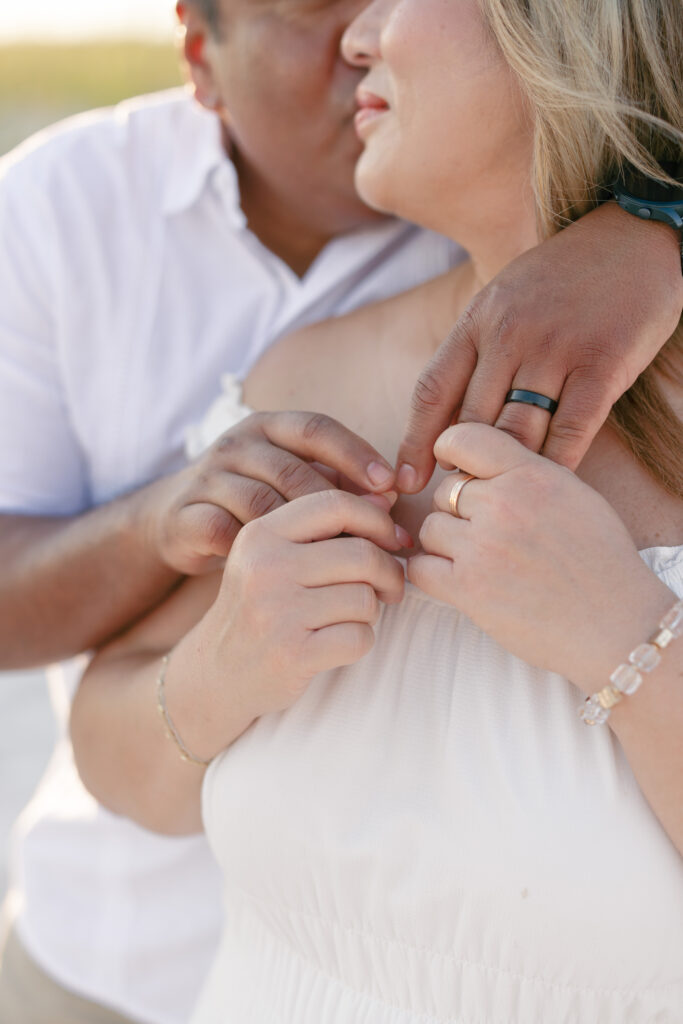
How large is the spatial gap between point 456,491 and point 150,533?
65 cm

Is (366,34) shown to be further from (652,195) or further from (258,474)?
(258,474)

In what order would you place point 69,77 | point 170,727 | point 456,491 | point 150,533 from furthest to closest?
point 69,77, point 150,533, point 170,727, point 456,491

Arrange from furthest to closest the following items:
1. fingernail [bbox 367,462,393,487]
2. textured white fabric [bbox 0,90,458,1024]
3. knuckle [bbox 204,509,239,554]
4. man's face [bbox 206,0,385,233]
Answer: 1. textured white fabric [bbox 0,90,458,1024]
2. man's face [bbox 206,0,385,233]
3. knuckle [bbox 204,509,239,554]
4. fingernail [bbox 367,462,393,487]

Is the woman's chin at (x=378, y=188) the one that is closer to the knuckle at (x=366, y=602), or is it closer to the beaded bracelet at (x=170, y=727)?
the knuckle at (x=366, y=602)

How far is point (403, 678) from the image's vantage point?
1.36 m

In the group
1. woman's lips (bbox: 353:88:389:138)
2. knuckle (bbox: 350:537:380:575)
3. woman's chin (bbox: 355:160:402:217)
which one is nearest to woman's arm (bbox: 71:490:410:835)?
knuckle (bbox: 350:537:380:575)

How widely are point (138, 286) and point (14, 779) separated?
256 cm

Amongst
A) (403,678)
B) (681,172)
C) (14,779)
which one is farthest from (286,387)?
(14,779)

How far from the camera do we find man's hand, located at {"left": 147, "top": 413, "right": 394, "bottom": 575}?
134cm

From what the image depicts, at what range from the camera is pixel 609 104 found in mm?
1290

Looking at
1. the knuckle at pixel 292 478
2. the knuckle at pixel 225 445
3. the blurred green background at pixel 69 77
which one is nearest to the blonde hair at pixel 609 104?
the knuckle at pixel 292 478

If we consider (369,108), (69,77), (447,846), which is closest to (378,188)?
(369,108)

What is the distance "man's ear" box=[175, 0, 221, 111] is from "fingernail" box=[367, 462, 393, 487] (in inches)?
44.1

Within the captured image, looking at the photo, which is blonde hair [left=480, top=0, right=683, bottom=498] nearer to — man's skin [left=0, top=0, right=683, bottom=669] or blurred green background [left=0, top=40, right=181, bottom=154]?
man's skin [left=0, top=0, right=683, bottom=669]
